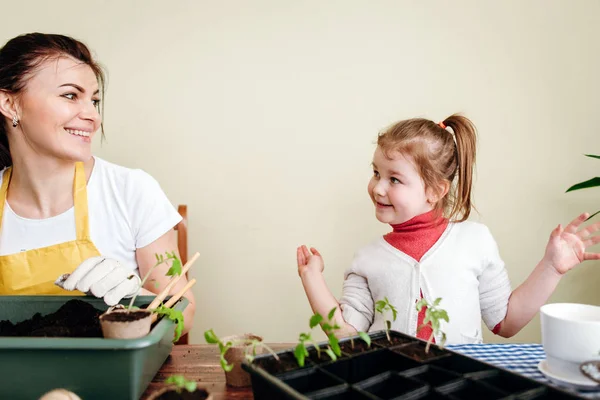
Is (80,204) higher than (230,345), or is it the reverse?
(80,204)

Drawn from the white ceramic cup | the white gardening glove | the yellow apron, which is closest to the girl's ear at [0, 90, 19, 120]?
the yellow apron

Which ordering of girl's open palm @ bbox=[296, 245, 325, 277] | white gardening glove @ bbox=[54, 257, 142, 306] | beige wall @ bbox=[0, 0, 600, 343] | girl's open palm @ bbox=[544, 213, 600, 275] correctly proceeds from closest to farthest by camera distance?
white gardening glove @ bbox=[54, 257, 142, 306] < girl's open palm @ bbox=[544, 213, 600, 275] < girl's open palm @ bbox=[296, 245, 325, 277] < beige wall @ bbox=[0, 0, 600, 343]

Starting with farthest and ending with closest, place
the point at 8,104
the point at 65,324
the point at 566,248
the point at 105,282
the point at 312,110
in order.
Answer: the point at 312,110 < the point at 8,104 < the point at 566,248 < the point at 105,282 < the point at 65,324

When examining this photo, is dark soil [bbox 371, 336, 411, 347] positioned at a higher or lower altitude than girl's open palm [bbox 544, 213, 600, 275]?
lower

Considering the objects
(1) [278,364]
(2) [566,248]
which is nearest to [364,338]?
(1) [278,364]

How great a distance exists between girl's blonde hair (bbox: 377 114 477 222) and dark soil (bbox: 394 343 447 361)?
2.29 ft

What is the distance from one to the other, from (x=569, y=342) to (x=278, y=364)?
0.44m

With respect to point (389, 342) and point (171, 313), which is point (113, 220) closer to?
point (171, 313)

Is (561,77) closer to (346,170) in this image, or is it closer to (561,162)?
(561,162)

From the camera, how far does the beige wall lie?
1963mm

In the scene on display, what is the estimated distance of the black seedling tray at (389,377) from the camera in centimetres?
62

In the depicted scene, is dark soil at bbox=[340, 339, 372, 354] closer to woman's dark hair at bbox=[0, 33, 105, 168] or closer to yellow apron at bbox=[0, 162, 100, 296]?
yellow apron at bbox=[0, 162, 100, 296]

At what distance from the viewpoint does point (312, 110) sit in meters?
2.02

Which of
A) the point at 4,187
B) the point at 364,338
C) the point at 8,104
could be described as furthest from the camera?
the point at 4,187
